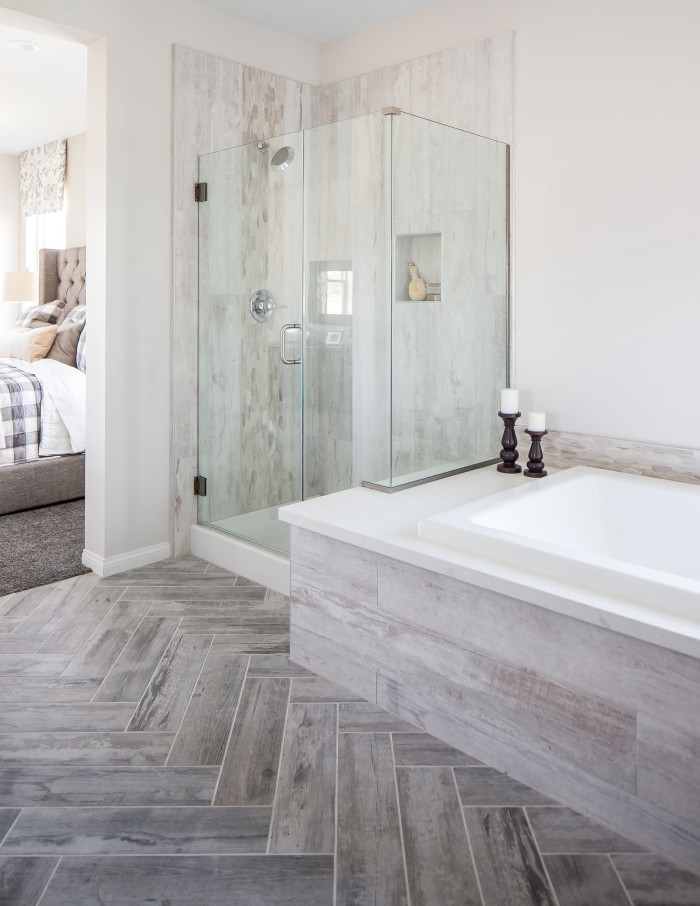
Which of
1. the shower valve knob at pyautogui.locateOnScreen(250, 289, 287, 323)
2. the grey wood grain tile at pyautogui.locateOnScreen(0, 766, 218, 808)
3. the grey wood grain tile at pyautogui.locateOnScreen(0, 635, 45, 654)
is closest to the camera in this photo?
the grey wood grain tile at pyautogui.locateOnScreen(0, 766, 218, 808)

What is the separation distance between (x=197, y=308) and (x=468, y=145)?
1359mm

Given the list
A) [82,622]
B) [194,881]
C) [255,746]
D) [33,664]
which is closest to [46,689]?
[33,664]

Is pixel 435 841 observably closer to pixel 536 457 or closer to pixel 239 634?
pixel 239 634

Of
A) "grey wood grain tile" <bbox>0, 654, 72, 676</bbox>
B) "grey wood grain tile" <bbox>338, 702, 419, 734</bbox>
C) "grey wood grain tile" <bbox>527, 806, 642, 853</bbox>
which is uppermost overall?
"grey wood grain tile" <bbox>0, 654, 72, 676</bbox>

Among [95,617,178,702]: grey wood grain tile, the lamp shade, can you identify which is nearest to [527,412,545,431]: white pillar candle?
[95,617,178,702]: grey wood grain tile

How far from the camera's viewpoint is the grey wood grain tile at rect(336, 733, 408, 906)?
4.76ft

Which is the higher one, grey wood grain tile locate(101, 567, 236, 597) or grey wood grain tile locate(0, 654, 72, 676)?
grey wood grain tile locate(101, 567, 236, 597)

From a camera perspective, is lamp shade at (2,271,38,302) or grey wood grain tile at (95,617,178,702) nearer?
grey wood grain tile at (95,617,178,702)

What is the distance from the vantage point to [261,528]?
10.4ft

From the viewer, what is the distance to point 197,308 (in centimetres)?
330

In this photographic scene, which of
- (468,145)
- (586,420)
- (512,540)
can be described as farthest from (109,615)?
(468,145)

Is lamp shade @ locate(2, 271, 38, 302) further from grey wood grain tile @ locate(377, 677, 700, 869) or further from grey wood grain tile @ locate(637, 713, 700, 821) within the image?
grey wood grain tile @ locate(637, 713, 700, 821)

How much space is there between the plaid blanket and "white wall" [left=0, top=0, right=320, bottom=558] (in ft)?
4.03

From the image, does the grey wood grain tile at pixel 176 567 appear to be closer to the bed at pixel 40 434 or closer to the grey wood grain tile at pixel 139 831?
the bed at pixel 40 434
